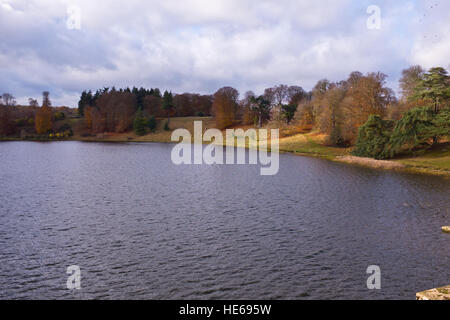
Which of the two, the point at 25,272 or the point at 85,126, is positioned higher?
the point at 85,126

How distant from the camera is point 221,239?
59.1ft

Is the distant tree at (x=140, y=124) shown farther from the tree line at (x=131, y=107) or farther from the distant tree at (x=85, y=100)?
the distant tree at (x=85, y=100)

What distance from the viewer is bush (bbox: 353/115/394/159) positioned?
5109cm

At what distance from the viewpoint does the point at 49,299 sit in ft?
39.6

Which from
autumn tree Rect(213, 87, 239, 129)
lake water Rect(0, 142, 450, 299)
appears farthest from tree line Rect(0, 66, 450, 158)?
lake water Rect(0, 142, 450, 299)

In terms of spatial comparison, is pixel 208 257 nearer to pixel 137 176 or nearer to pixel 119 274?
pixel 119 274

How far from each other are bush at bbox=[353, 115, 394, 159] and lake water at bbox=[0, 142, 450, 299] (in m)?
17.6

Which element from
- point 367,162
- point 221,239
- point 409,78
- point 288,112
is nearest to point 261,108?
point 288,112

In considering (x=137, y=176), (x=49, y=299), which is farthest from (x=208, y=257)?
(x=137, y=176)

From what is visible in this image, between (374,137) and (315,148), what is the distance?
16.3 metres

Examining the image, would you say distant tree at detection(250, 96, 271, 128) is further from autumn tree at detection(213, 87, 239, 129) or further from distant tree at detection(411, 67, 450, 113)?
distant tree at detection(411, 67, 450, 113)

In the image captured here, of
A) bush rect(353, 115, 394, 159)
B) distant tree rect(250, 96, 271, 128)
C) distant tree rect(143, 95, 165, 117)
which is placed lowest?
bush rect(353, 115, 394, 159)
